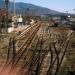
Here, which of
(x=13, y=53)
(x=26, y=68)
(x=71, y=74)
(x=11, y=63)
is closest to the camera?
(x=71, y=74)

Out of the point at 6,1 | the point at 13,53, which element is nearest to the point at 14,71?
the point at 13,53

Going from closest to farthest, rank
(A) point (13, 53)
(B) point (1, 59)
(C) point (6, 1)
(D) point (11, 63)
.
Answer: (D) point (11, 63) → (B) point (1, 59) → (A) point (13, 53) → (C) point (6, 1)

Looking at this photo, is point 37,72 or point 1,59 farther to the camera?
point 1,59

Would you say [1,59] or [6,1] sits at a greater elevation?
[6,1]

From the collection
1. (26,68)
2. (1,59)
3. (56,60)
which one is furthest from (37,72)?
(1,59)

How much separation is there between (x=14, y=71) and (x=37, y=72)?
1.27 meters

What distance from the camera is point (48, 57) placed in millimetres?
17984

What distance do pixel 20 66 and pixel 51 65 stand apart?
1886 millimetres

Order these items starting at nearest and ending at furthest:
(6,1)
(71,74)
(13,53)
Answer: (71,74) → (13,53) → (6,1)

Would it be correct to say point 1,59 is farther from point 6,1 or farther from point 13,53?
point 6,1

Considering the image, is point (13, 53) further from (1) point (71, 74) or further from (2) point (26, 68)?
(1) point (71, 74)

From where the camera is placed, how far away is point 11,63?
15.9 m

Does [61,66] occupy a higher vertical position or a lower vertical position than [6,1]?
lower

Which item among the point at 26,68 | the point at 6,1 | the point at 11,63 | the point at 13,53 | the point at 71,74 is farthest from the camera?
the point at 6,1
